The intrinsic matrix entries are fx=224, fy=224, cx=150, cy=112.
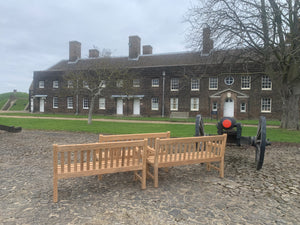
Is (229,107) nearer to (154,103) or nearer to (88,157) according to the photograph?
(154,103)

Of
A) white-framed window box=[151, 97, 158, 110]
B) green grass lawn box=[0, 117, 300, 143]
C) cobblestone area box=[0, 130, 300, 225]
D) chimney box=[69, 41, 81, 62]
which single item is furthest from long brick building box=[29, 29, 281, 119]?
cobblestone area box=[0, 130, 300, 225]

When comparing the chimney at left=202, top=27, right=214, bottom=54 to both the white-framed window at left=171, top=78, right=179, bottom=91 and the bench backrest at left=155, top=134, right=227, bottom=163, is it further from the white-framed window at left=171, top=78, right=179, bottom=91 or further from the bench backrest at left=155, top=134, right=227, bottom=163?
the white-framed window at left=171, top=78, right=179, bottom=91

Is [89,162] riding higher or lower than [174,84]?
lower

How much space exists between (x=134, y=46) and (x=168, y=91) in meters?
9.14

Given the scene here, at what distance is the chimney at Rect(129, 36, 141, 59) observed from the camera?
1277 inches

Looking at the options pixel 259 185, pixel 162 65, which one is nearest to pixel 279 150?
pixel 259 185

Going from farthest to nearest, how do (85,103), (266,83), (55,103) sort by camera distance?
(55,103) → (85,103) → (266,83)

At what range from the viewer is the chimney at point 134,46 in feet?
106

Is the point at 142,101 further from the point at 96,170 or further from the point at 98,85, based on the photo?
the point at 96,170

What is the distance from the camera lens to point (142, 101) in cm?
2997

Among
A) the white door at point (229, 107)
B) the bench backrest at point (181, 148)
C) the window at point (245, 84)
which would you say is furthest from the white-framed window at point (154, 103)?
the bench backrest at point (181, 148)

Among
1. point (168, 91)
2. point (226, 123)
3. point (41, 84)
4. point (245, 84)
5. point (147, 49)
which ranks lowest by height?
point (226, 123)

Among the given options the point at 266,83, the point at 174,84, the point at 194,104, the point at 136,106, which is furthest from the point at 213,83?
the point at 136,106

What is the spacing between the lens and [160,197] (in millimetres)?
3760
